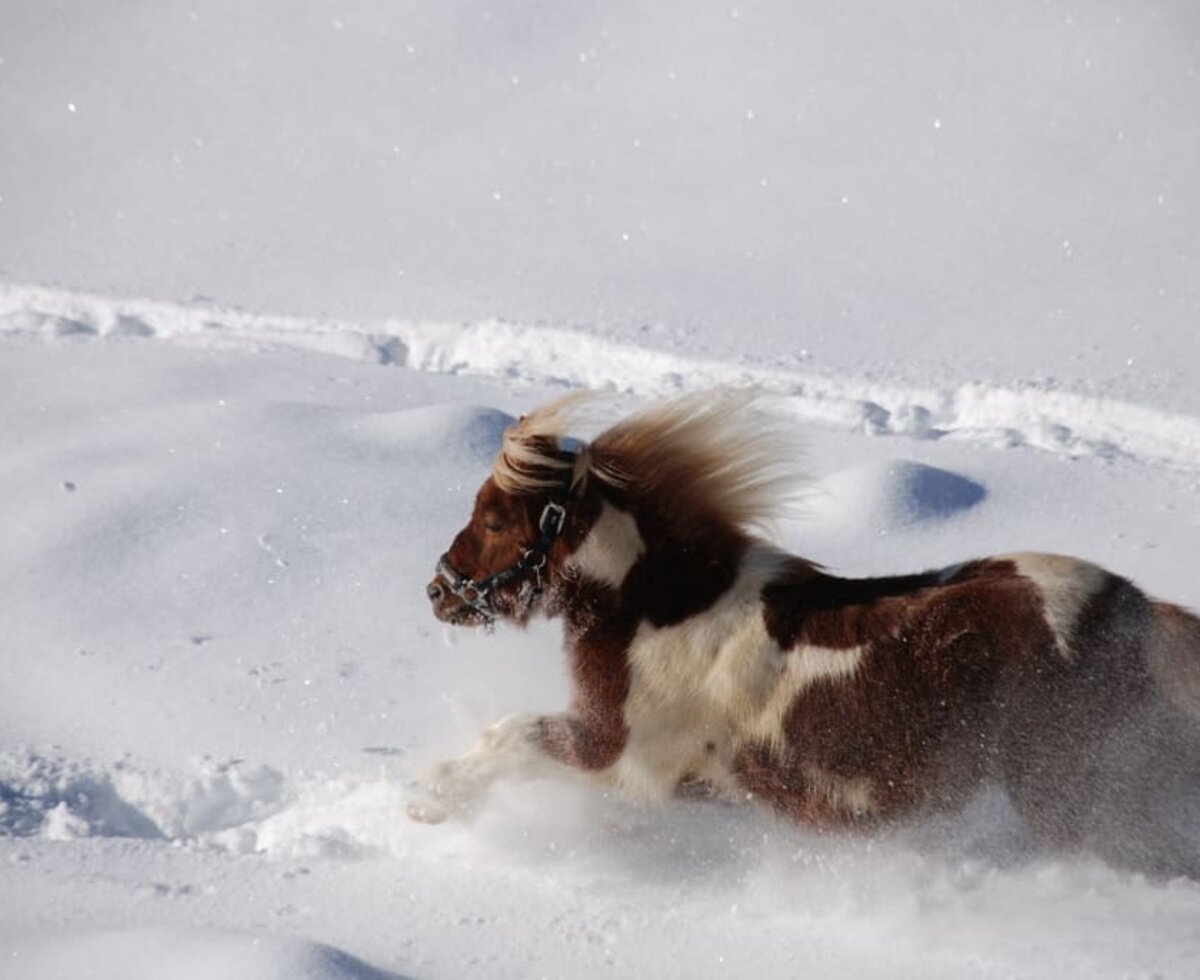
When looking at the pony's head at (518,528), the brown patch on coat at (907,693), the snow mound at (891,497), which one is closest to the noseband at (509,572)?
the pony's head at (518,528)

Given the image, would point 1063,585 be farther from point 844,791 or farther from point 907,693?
point 844,791

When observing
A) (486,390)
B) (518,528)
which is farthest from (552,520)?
(486,390)

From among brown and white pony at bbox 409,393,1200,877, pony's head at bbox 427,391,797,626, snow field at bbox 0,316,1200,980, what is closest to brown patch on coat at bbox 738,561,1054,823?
brown and white pony at bbox 409,393,1200,877

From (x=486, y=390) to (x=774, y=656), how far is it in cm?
393

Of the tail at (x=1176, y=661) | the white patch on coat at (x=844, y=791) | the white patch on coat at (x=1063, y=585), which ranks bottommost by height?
the white patch on coat at (x=844, y=791)

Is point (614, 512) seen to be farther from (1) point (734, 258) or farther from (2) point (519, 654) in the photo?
(1) point (734, 258)

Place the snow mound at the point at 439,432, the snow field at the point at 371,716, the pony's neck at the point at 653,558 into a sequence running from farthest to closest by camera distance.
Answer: the snow mound at the point at 439,432, the pony's neck at the point at 653,558, the snow field at the point at 371,716

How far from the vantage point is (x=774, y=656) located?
376 centimetres

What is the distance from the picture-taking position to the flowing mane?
3.94 meters

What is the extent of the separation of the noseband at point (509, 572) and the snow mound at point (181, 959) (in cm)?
107

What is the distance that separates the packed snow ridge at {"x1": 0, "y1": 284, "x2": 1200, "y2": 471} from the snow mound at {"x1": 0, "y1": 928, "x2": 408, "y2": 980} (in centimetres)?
448

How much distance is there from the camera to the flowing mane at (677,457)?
394 centimetres

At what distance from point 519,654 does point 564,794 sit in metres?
0.86

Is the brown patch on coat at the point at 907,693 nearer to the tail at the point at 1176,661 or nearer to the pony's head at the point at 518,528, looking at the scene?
the tail at the point at 1176,661
